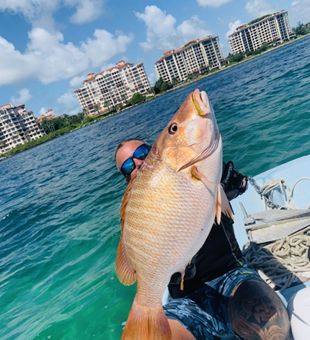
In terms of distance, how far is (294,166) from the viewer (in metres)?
5.66

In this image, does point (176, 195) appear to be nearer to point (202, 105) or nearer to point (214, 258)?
point (202, 105)

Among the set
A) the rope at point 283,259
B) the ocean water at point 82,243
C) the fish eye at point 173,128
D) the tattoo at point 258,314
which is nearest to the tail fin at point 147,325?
the tattoo at point 258,314

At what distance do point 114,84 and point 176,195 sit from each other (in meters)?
186

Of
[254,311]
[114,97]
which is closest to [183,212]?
[254,311]

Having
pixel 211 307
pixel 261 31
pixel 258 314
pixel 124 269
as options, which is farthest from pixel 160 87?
pixel 124 269

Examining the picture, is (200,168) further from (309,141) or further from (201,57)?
(201,57)

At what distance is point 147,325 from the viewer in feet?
7.06

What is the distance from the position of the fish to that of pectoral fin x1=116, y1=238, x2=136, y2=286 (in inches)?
4.6

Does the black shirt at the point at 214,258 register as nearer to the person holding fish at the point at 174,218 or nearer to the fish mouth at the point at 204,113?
the person holding fish at the point at 174,218

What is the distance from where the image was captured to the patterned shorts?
291 centimetres

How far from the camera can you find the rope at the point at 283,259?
367 cm

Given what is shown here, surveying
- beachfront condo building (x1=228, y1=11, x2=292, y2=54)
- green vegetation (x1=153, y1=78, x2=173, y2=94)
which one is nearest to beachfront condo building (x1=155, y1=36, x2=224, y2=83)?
beachfront condo building (x1=228, y1=11, x2=292, y2=54)

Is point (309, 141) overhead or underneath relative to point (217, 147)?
underneath

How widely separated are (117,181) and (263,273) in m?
11.8
